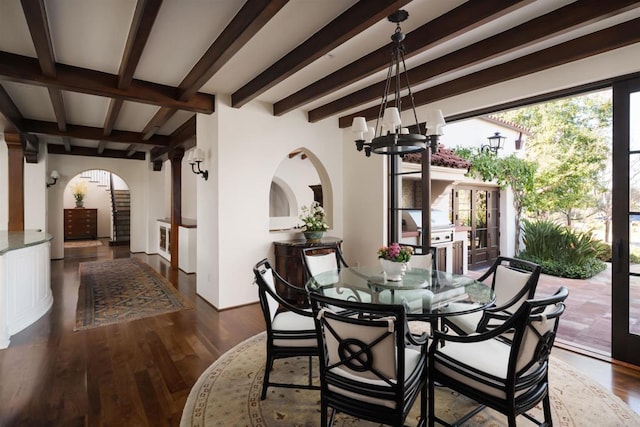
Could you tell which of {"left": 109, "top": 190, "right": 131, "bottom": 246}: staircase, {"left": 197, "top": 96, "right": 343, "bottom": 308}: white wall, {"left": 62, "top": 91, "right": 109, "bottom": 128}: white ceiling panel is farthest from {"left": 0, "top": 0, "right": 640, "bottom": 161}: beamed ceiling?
{"left": 109, "top": 190, "right": 131, "bottom": 246}: staircase

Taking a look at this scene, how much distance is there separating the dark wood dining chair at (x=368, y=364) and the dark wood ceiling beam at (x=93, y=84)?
3.17 meters

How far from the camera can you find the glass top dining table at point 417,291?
2050mm

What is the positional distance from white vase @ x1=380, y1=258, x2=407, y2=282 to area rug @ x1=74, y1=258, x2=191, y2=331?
293cm

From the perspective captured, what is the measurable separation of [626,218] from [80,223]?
47.3ft

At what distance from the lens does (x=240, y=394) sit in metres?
2.28

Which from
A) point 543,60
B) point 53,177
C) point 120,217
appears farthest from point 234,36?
point 120,217

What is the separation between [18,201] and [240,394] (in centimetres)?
595

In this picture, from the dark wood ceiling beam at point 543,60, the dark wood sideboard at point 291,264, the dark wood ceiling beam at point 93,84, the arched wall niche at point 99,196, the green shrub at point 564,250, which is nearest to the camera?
the dark wood ceiling beam at point 543,60

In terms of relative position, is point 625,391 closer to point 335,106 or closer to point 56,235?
point 335,106

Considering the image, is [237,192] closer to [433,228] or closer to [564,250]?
[433,228]

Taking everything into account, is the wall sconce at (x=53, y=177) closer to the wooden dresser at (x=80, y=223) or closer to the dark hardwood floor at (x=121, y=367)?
the wooden dresser at (x=80, y=223)

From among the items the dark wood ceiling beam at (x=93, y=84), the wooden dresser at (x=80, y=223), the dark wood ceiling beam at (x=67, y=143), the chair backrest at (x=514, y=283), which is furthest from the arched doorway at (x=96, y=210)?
the chair backrest at (x=514, y=283)

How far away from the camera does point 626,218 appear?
2652mm

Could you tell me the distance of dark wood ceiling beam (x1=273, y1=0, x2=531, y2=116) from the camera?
6.67ft
